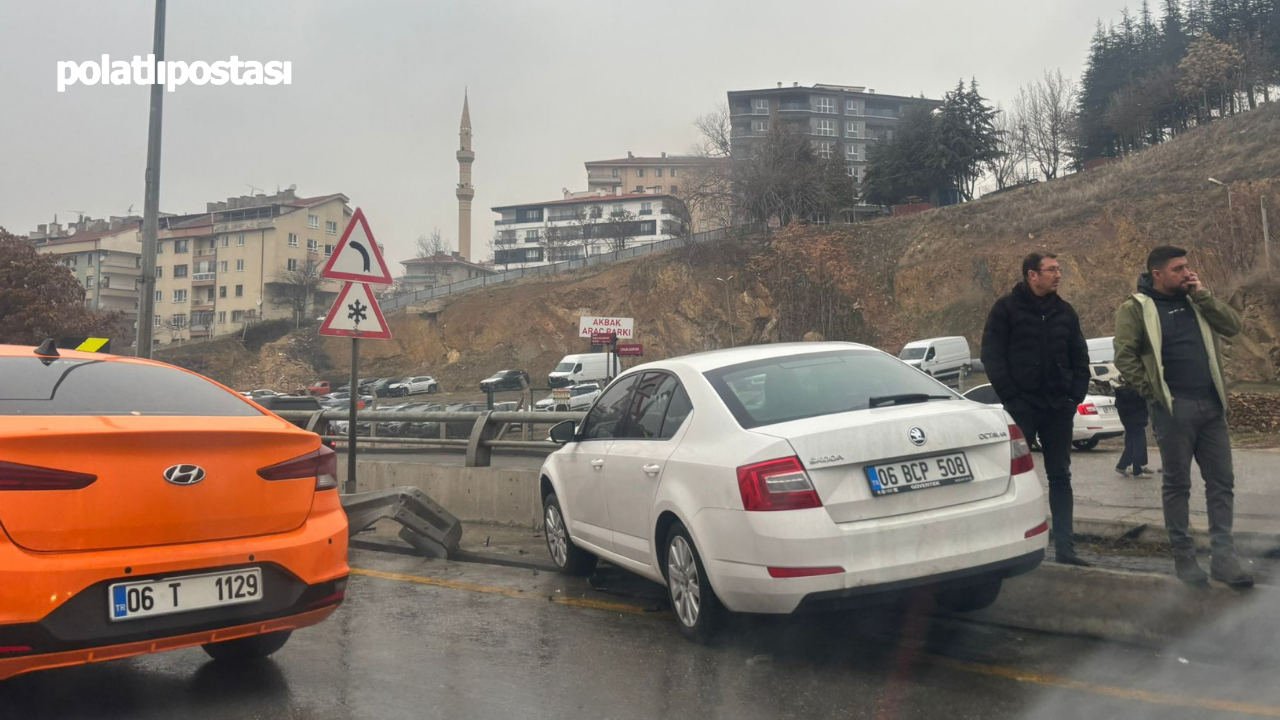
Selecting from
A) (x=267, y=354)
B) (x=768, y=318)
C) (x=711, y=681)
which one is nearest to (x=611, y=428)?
(x=711, y=681)

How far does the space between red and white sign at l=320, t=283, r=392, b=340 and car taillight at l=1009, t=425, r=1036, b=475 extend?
255 inches

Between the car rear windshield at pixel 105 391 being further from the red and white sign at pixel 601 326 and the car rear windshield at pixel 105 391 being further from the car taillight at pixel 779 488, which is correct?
the red and white sign at pixel 601 326

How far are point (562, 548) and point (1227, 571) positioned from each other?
418 cm

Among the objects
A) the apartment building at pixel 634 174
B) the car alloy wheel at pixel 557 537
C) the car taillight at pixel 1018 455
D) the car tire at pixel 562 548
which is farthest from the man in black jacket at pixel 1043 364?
the apartment building at pixel 634 174

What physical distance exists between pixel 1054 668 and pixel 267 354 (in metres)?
75.0

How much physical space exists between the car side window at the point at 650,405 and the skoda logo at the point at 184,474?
2492mm

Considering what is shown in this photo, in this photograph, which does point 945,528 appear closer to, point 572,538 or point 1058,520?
point 1058,520

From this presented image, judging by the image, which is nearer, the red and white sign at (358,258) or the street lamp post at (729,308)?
the red and white sign at (358,258)

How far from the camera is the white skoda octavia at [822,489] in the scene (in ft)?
14.3

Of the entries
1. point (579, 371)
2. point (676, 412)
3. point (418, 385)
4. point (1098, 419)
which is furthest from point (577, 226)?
point (676, 412)

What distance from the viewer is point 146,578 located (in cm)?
374

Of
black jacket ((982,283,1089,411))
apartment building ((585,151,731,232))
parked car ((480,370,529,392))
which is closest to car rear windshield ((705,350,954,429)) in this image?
black jacket ((982,283,1089,411))

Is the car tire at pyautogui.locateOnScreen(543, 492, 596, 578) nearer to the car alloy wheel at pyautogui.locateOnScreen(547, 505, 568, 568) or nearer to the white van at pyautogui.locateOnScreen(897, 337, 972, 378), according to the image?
the car alloy wheel at pyautogui.locateOnScreen(547, 505, 568, 568)

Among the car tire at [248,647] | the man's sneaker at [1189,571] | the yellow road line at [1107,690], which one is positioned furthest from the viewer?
the car tire at [248,647]
